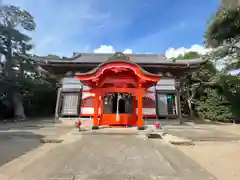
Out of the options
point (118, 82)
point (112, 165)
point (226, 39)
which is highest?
point (226, 39)

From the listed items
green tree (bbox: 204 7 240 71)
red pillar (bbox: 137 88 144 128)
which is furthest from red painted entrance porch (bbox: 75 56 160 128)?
green tree (bbox: 204 7 240 71)

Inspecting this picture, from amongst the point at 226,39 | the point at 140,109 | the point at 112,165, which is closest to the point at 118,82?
the point at 140,109

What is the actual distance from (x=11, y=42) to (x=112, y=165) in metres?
17.6

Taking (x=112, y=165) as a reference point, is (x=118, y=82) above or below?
above

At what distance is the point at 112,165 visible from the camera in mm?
4242

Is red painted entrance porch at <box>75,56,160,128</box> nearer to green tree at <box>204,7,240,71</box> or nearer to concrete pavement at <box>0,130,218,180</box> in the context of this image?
concrete pavement at <box>0,130,218,180</box>

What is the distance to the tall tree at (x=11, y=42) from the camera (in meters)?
17.7

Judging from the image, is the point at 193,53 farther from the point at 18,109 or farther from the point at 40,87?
the point at 18,109

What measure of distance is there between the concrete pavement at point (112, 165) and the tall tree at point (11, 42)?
1368cm

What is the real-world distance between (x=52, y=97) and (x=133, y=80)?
13011mm

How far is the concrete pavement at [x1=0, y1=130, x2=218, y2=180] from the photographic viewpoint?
11.8 ft

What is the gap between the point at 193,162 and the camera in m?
4.55

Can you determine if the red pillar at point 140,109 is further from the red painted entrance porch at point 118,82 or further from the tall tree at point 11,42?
the tall tree at point 11,42

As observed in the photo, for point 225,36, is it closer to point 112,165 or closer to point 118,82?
point 118,82
